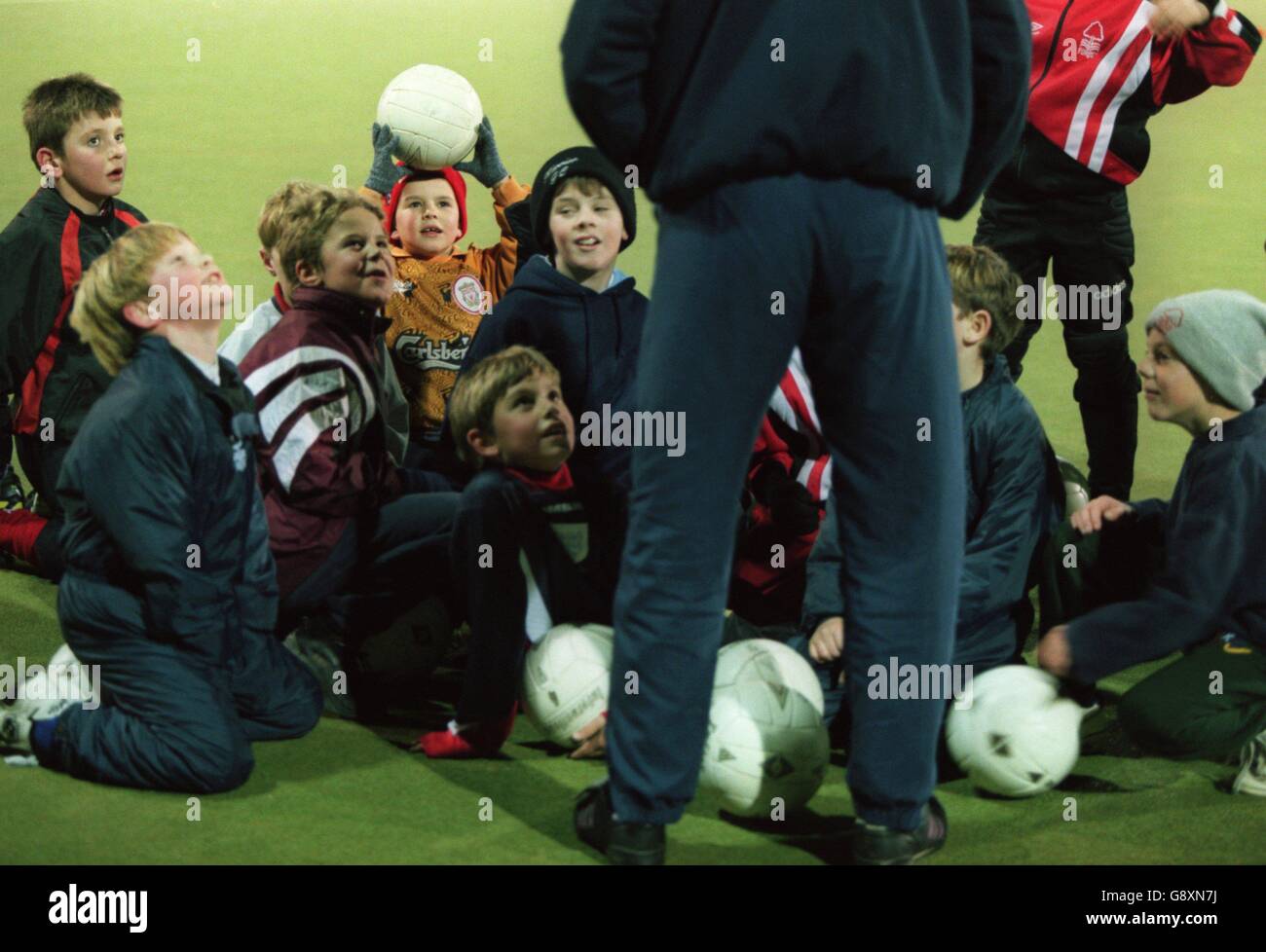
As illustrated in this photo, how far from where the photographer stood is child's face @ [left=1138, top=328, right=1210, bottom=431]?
430cm

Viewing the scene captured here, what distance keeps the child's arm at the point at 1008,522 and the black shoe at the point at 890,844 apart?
895mm

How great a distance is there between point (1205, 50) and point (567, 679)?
3.11m

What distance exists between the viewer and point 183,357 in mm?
4219

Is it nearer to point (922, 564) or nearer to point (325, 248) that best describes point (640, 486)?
point (922, 564)

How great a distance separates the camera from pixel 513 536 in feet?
14.4

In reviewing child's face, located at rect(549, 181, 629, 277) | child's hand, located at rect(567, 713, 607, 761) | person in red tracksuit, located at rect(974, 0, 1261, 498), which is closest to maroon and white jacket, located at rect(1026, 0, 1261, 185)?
person in red tracksuit, located at rect(974, 0, 1261, 498)

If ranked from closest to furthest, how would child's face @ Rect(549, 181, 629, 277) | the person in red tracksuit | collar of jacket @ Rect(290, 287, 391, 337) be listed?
collar of jacket @ Rect(290, 287, 391, 337) → child's face @ Rect(549, 181, 629, 277) → the person in red tracksuit

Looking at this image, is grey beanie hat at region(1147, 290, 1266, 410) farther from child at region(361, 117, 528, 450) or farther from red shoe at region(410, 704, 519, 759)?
child at region(361, 117, 528, 450)

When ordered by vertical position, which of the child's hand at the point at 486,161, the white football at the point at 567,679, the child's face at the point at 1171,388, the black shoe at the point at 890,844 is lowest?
the black shoe at the point at 890,844

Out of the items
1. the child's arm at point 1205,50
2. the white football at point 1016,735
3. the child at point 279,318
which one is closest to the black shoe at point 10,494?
the child at point 279,318

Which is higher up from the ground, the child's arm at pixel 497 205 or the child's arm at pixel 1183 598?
the child's arm at pixel 497 205

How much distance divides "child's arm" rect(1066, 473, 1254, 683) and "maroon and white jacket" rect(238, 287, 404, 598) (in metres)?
1.94

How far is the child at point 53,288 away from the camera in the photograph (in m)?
5.64

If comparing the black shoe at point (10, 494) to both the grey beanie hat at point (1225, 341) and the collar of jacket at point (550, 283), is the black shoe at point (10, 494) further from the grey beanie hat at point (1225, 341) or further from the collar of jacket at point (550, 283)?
the grey beanie hat at point (1225, 341)
